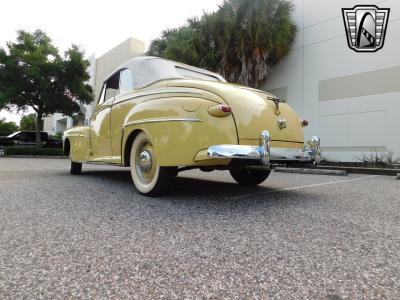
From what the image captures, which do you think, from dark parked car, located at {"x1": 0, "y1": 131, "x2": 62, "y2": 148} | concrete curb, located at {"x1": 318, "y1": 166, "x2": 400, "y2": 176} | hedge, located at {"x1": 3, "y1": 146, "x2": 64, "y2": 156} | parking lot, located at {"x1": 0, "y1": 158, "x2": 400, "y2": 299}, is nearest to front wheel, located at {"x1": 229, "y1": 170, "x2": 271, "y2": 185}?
parking lot, located at {"x1": 0, "y1": 158, "x2": 400, "y2": 299}

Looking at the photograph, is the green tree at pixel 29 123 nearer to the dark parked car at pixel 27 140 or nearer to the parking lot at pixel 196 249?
the dark parked car at pixel 27 140

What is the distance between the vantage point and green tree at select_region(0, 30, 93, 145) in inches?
728

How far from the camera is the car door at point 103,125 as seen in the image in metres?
4.32

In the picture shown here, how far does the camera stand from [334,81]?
36.6ft

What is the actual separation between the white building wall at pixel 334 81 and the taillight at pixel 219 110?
895cm

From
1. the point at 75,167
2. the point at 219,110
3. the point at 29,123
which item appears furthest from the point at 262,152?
the point at 29,123

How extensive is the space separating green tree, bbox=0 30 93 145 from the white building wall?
13642 millimetres

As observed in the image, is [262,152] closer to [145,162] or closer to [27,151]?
[145,162]

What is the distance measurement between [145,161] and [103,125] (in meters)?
1.41

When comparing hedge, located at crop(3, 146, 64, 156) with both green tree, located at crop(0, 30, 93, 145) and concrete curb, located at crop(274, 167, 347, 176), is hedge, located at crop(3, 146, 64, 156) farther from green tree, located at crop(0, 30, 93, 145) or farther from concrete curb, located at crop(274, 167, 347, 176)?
concrete curb, located at crop(274, 167, 347, 176)

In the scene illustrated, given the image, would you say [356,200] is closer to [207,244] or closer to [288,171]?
[207,244]

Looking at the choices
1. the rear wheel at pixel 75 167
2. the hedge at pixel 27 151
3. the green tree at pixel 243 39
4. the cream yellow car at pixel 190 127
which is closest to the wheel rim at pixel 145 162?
the cream yellow car at pixel 190 127

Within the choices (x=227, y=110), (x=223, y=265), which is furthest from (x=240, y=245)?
(x=227, y=110)

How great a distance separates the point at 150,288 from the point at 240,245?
2.38 ft
